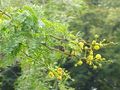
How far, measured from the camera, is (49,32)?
2.64m

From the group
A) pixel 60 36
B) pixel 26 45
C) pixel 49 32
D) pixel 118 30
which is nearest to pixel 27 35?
pixel 26 45

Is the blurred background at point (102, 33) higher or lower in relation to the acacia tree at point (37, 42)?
higher

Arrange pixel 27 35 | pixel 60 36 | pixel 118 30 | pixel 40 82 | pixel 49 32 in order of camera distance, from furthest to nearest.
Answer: pixel 118 30 → pixel 40 82 → pixel 60 36 → pixel 49 32 → pixel 27 35

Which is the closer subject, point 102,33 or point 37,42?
point 37,42

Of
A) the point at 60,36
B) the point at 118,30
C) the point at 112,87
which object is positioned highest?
the point at 118,30

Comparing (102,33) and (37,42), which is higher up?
(102,33)

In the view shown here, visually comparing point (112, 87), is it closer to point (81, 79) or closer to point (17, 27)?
point (81, 79)

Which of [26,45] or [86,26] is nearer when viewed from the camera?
[26,45]

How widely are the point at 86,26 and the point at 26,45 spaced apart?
27.9 feet

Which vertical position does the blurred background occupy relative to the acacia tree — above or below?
above

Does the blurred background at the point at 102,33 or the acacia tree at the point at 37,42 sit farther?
the blurred background at the point at 102,33

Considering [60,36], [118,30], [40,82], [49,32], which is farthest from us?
[118,30]

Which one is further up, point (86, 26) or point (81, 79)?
point (86, 26)

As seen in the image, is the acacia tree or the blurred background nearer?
the acacia tree
